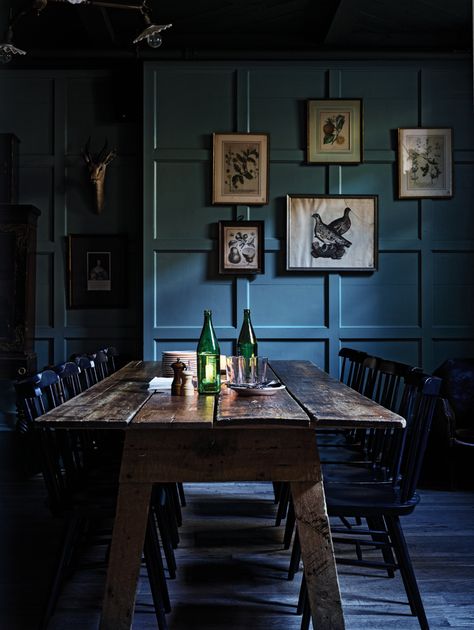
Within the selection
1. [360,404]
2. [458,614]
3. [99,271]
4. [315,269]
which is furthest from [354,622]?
[99,271]

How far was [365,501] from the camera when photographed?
2000 mm

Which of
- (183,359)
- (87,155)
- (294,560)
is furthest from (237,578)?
(87,155)

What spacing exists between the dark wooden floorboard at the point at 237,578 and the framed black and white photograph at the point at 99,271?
1.86m

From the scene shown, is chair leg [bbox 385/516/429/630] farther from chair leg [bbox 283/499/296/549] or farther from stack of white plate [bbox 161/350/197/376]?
stack of white plate [bbox 161/350/197/376]

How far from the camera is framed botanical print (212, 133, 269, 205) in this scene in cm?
464

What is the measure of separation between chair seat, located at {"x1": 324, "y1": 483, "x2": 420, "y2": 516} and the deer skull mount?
3335mm

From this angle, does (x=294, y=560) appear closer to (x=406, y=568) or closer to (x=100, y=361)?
(x=406, y=568)

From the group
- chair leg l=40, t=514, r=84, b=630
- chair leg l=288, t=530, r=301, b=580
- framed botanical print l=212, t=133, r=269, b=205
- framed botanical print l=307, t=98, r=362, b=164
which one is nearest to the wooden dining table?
chair leg l=40, t=514, r=84, b=630

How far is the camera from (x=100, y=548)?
9.14ft

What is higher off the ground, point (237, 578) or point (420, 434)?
point (420, 434)

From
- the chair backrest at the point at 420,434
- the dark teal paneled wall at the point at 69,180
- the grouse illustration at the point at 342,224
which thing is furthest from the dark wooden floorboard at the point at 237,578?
the grouse illustration at the point at 342,224

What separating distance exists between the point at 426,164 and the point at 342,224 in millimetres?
794

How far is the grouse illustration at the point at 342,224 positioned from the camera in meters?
4.64

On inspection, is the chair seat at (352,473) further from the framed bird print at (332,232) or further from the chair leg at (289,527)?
the framed bird print at (332,232)
